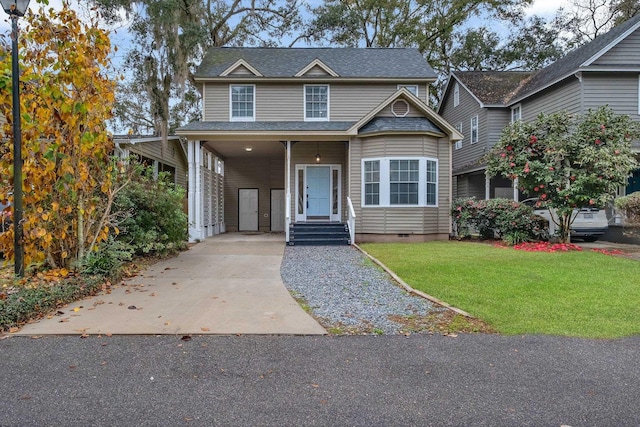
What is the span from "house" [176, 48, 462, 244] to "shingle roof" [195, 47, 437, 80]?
0.04 meters

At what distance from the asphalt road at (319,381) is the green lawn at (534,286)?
17.9 inches

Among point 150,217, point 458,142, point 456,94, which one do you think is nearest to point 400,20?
point 456,94

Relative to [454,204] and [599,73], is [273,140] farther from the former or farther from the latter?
[599,73]

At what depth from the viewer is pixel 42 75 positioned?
19.5 feet

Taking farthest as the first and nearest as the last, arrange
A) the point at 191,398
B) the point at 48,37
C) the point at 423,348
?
the point at 48,37 → the point at 423,348 → the point at 191,398

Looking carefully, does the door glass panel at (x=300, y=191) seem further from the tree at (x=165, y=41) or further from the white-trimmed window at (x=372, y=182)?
the tree at (x=165, y=41)

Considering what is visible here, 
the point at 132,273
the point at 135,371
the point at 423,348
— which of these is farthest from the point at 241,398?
the point at 132,273

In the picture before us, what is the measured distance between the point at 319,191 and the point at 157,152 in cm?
712

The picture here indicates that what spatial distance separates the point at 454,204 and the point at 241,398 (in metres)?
11.7

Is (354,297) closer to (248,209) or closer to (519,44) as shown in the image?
(248,209)

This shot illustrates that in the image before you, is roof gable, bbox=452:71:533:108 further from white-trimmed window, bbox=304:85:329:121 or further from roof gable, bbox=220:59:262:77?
roof gable, bbox=220:59:262:77

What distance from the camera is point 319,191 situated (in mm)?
14562

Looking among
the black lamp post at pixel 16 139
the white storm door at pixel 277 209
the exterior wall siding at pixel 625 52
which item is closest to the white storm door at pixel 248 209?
the white storm door at pixel 277 209

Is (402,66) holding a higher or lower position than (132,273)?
higher
